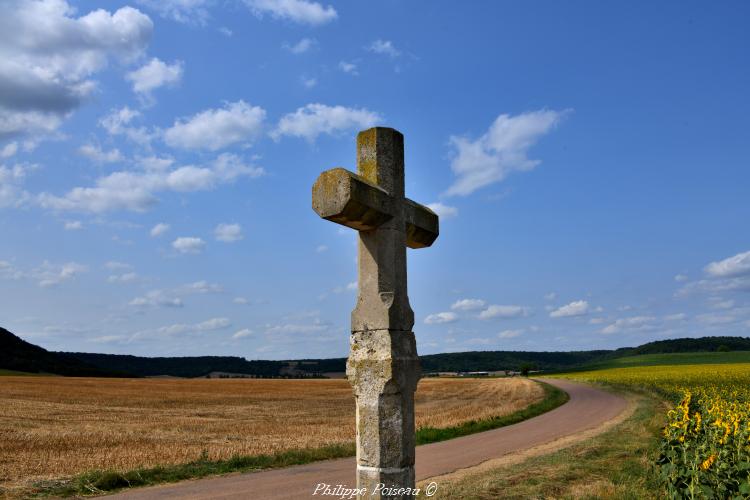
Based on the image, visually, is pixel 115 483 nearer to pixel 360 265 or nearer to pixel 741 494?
pixel 360 265

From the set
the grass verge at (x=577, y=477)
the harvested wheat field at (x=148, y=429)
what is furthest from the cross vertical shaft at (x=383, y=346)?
the harvested wheat field at (x=148, y=429)

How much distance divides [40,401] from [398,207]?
3632 cm

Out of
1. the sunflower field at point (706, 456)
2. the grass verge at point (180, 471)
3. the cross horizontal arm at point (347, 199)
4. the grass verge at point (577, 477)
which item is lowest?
the grass verge at point (180, 471)

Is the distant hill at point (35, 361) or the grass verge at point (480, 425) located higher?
the distant hill at point (35, 361)

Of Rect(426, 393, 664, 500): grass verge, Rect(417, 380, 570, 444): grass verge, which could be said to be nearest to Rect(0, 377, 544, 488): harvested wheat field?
Rect(417, 380, 570, 444): grass verge

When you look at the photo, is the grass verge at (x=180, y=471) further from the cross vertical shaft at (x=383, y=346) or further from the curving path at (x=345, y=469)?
the cross vertical shaft at (x=383, y=346)

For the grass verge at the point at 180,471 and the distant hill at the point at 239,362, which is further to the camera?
the distant hill at the point at 239,362

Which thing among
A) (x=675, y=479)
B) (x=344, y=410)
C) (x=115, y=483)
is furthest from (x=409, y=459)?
(x=344, y=410)

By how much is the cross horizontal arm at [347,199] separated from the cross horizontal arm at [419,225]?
63cm

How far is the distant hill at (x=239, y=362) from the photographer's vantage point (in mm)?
95938

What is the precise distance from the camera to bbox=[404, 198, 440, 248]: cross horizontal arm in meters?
6.52

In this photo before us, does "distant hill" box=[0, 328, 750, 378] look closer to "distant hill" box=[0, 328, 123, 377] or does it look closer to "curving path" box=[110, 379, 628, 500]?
"distant hill" box=[0, 328, 123, 377]

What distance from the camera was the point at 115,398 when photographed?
40.5m

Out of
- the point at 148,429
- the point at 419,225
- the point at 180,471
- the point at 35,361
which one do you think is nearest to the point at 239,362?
the point at 35,361
